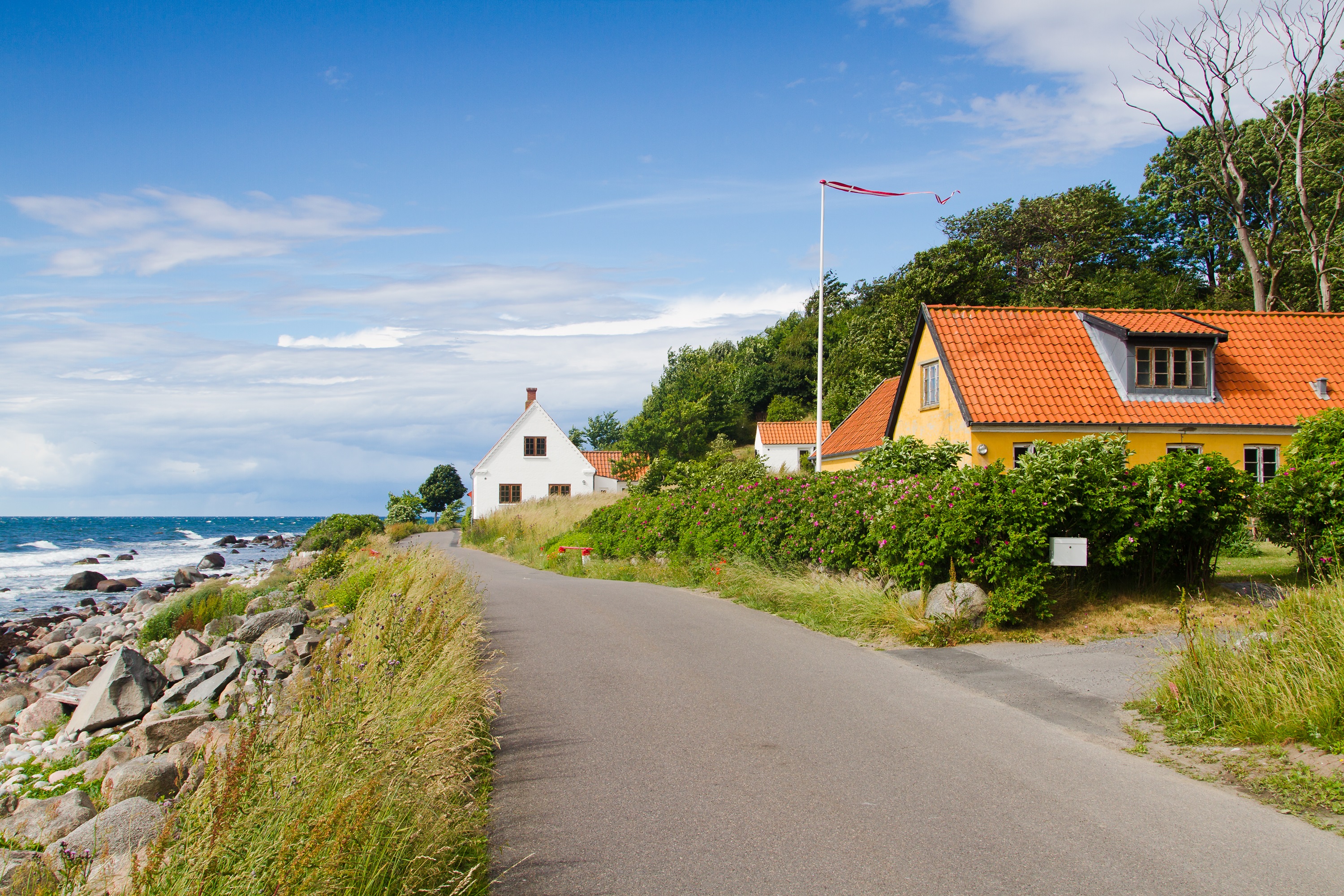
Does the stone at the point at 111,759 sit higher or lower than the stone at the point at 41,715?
higher

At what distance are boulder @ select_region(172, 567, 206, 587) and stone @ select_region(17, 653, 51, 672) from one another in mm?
14501

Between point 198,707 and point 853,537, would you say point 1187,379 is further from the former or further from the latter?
point 198,707

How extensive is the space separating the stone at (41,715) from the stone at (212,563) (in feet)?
105

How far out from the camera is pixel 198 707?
1027 cm

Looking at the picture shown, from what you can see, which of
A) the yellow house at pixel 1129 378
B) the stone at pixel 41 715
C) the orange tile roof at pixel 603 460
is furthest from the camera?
the orange tile roof at pixel 603 460

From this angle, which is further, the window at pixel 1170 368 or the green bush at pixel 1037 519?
the window at pixel 1170 368

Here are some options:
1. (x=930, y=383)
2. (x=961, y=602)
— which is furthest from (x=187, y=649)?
(x=930, y=383)

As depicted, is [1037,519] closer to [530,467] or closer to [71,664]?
[71,664]

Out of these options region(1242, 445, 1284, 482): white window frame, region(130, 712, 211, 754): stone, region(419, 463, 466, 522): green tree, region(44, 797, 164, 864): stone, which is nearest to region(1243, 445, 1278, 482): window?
region(1242, 445, 1284, 482): white window frame

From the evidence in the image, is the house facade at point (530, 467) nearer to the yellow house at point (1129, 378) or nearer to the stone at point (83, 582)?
the stone at point (83, 582)

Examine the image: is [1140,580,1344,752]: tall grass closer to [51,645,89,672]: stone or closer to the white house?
[51,645,89,672]: stone

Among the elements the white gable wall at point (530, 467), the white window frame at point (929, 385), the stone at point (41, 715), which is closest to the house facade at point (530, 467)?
the white gable wall at point (530, 467)

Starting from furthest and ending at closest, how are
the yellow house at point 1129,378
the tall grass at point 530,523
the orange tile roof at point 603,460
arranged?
1. the orange tile roof at point 603,460
2. the tall grass at point 530,523
3. the yellow house at point 1129,378

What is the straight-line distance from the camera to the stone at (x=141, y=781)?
7026mm
